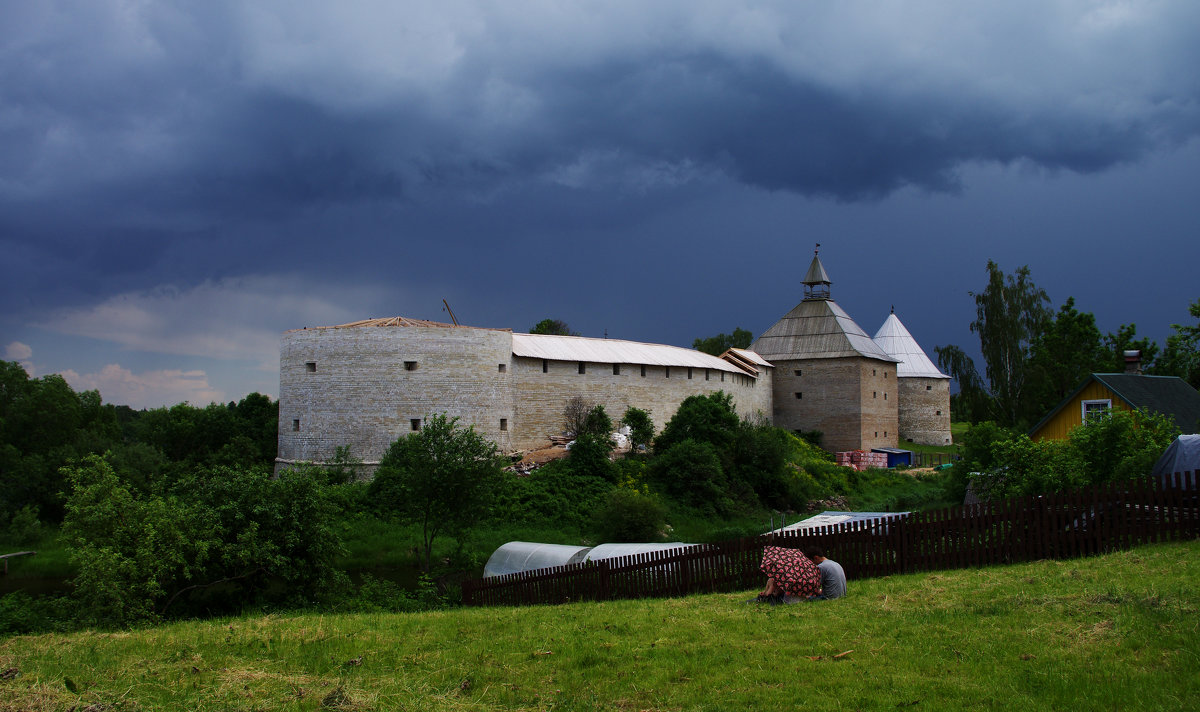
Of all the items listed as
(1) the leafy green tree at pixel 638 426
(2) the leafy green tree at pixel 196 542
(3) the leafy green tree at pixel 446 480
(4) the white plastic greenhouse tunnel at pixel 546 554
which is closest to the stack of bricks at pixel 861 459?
(1) the leafy green tree at pixel 638 426

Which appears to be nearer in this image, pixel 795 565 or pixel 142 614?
pixel 795 565

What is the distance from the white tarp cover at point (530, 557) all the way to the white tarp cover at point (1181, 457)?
10.8 m

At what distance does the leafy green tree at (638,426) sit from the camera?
32781 millimetres

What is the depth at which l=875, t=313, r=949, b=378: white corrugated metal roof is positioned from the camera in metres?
49.6

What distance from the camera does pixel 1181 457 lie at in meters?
12.2

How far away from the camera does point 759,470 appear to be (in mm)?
31719

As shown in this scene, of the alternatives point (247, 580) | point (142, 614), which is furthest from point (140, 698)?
point (247, 580)

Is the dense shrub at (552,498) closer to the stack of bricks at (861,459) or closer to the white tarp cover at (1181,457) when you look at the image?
the white tarp cover at (1181,457)

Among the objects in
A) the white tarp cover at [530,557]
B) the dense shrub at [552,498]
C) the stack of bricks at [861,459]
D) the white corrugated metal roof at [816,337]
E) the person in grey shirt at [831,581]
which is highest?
the white corrugated metal roof at [816,337]

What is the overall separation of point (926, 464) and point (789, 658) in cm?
3988

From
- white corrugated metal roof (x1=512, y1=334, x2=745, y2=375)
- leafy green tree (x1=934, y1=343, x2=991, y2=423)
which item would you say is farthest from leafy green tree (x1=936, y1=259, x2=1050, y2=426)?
white corrugated metal roof (x1=512, y1=334, x2=745, y2=375)

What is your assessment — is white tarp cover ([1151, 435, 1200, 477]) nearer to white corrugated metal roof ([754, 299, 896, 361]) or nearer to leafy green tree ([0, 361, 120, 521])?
white corrugated metal roof ([754, 299, 896, 361])

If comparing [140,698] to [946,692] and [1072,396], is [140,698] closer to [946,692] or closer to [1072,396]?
[946,692]

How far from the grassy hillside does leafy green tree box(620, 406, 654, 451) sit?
906 inches
